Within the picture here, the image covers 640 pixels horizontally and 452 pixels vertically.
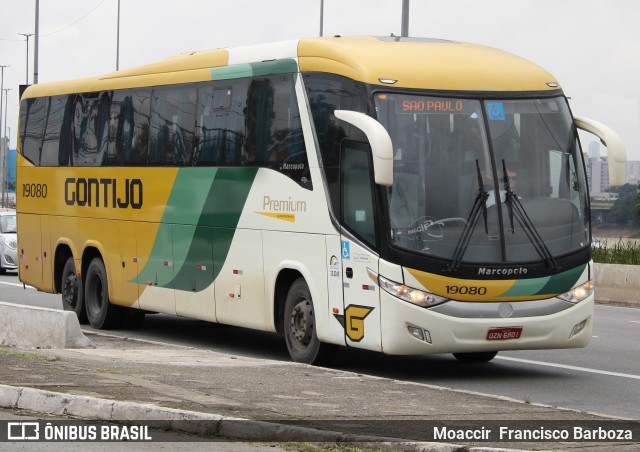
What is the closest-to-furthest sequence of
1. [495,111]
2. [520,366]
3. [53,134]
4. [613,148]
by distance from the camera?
[495,111] → [613,148] → [520,366] → [53,134]

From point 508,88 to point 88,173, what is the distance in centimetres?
842

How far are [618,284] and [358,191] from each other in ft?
50.4

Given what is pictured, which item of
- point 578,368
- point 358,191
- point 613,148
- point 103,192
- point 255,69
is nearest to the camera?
point 358,191

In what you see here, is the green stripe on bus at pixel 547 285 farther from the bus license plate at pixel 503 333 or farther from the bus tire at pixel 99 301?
the bus tire at pixel 99 301

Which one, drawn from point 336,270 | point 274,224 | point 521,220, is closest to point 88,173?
point 274,224

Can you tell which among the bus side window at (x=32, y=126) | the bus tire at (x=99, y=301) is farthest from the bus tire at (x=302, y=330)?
the bus side window at (x=32, y=126)

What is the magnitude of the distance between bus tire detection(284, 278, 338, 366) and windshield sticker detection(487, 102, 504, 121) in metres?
2.83

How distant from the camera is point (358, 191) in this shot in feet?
48.0

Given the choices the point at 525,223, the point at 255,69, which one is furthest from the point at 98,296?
the point at 525,223

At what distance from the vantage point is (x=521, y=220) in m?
14.5

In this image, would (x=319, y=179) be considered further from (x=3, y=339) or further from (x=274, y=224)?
(x=3, y=339)

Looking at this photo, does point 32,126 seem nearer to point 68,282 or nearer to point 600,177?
point 68,282

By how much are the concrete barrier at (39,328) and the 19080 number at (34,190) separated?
5.79 meters

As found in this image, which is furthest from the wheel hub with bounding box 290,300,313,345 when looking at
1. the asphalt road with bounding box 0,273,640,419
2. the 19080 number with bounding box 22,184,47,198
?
the 19080 number with bounding box 22,184,47,198
